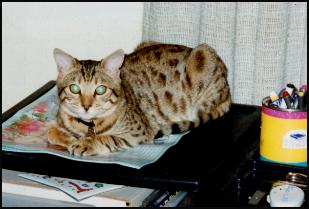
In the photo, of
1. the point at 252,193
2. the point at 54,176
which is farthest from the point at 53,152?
the point at 252,193

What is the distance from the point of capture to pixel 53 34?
6.96 feet

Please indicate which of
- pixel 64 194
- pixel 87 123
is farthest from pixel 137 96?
pixel 64 194

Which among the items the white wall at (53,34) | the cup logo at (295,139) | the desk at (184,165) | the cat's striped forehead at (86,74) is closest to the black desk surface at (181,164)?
the desk at (184,165)

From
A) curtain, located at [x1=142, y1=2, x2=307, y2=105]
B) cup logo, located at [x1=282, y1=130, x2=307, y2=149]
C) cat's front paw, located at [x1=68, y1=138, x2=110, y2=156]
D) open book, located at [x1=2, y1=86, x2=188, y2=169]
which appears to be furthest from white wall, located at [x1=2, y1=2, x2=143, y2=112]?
cup logo, located at [x1=282, y1=130, x2=307, y2=149]

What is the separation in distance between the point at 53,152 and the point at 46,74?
0.73m

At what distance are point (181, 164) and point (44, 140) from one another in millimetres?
375

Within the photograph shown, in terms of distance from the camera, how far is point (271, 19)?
173 cm

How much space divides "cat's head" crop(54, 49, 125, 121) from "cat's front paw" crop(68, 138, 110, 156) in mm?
85

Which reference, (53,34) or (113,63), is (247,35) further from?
(53,34)

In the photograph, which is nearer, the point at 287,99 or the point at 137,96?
the point at 287,99

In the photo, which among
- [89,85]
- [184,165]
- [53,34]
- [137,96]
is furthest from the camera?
[53,34]

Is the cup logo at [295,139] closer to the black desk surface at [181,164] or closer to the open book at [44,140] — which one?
the black desk surface at [181,164]

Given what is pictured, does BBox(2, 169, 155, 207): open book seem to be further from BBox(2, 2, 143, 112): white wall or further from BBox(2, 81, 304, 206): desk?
BBox(2, 2, 143, 112): white wall

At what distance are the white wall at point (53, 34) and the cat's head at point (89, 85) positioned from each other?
1.48 ft
